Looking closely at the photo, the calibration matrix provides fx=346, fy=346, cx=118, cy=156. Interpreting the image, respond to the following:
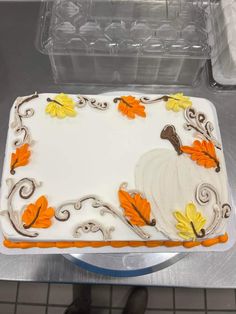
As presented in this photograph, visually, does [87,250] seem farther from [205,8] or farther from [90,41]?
[205,8]

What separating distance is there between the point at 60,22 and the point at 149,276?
917mm

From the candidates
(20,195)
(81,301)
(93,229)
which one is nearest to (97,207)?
(93,229)

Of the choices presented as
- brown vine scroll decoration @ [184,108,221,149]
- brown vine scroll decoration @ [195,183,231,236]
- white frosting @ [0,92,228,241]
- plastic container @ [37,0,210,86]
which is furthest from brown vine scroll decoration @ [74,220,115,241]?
plastic container @ [37,0,210,86]

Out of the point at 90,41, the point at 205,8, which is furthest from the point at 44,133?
the point at 205,8

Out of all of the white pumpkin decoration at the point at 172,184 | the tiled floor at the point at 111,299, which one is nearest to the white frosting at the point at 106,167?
the white pumpkin decoration at the point at 172,184

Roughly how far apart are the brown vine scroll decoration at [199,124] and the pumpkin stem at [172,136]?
40 mm

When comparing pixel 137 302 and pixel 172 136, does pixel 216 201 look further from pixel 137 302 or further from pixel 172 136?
pixel 137 302

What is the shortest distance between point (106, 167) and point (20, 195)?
23 centimetres

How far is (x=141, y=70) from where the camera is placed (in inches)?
51.4

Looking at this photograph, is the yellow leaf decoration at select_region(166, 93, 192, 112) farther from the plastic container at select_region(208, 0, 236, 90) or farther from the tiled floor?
the tiled floor

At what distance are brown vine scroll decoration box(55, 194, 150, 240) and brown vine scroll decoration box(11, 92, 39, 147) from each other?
0.67 feet

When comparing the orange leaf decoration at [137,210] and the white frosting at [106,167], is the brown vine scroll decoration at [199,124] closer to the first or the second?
the white frosting at [106,167]

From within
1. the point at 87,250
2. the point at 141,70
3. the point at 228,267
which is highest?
the point at 141,70

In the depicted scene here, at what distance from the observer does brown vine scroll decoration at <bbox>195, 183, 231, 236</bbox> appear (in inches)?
33.4
